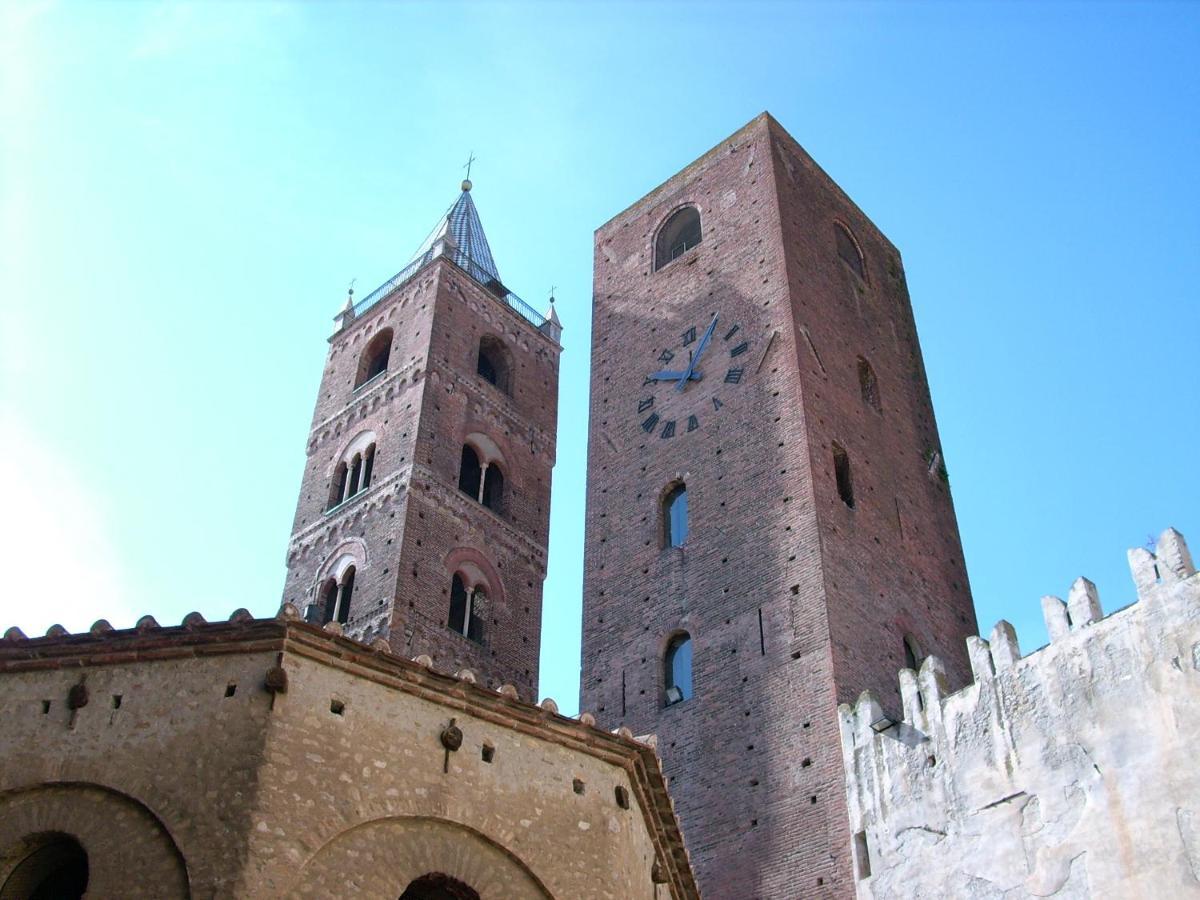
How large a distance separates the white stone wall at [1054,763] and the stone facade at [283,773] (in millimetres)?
4530

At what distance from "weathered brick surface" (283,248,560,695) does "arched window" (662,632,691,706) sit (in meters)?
6.20

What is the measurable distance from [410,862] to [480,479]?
59.2ft

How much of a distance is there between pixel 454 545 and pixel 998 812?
13.8 metres

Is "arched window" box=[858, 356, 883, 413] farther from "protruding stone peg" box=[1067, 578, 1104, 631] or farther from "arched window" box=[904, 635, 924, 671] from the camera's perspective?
"protruding stone peg" box=[1067, 578, 1104, 631]

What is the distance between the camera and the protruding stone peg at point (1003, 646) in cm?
1429

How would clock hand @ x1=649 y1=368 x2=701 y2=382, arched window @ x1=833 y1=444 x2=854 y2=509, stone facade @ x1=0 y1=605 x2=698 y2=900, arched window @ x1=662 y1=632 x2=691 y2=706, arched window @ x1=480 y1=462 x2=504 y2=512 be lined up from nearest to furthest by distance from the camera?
1. stone facade @ x1=0 y1=605 x2=698 y2=900
2. arched window @ x1=662 y1=632 x2=691 y2=706
3. arched window @ x1=833 y1=444 x2=854 y2=509
4. clock hand @ x1=649 y1=368 x2=701 y2=382
5. arched window @ x1=480 y1=462 x2=504 y2=512

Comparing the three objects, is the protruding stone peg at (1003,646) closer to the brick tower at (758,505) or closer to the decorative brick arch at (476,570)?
the brick tower at (758,505)

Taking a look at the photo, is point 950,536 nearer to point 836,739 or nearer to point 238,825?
point 836,739

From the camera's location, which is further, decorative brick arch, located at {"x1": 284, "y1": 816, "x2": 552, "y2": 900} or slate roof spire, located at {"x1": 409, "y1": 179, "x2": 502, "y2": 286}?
slate roof spire, located at {"x1": 409, "y1": 179, "x2": 502, "y2": 286}

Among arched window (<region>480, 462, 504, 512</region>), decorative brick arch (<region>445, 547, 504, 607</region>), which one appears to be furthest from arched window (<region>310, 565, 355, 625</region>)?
Result: arched window (<region>480, 462, 504, 512</region>)

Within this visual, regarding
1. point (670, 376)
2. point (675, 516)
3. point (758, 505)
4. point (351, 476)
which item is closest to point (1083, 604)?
point (758, 505)

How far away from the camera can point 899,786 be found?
14320 mm

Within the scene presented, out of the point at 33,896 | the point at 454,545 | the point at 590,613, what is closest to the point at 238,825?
the point at 33,896

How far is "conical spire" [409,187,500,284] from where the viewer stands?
1228 inches
